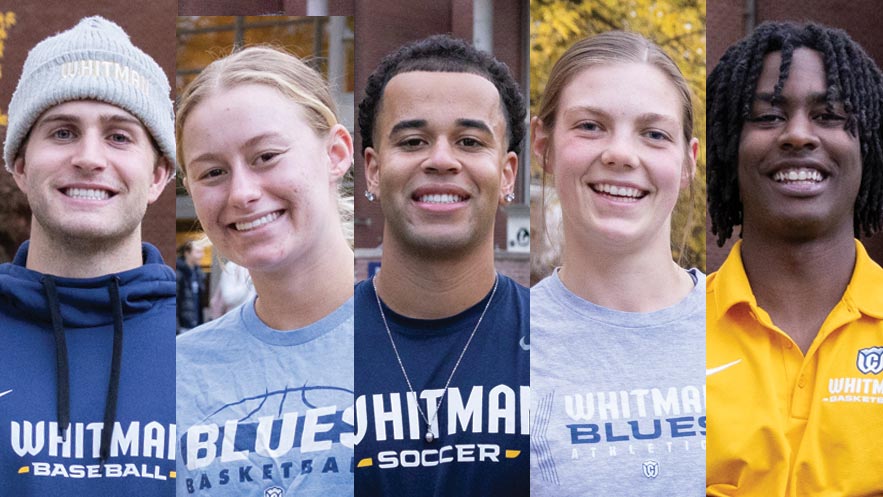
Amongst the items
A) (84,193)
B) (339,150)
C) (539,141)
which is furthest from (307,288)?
(539,141)

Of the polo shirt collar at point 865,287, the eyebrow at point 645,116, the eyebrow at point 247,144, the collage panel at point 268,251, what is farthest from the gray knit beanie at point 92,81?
the polo shirt collar at point 865,287

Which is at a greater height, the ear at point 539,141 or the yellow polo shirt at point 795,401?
the ear at point 539,141

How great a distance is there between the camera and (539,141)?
3.33 meters

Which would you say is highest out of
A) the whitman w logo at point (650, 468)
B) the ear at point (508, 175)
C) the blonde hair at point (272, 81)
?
the blonde hair at point (272, 81)

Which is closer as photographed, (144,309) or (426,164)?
(426,164)

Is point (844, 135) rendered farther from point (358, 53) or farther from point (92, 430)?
point (92, 430)

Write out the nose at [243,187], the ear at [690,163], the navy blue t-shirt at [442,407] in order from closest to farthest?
the nose at [243,187], the navy blue t-shirt at [442,407], the ear at [690,163]

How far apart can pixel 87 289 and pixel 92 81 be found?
0.70m

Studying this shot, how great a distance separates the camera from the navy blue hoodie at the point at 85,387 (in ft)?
10.6

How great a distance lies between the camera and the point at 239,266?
10.6 feet

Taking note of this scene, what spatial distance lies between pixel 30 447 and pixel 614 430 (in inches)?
75.4

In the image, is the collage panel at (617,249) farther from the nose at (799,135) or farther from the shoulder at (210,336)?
the shoulder at (210,336)

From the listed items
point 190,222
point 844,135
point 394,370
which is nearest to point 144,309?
point 190,222

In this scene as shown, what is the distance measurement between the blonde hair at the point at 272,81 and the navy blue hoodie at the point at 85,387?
0.56 m
